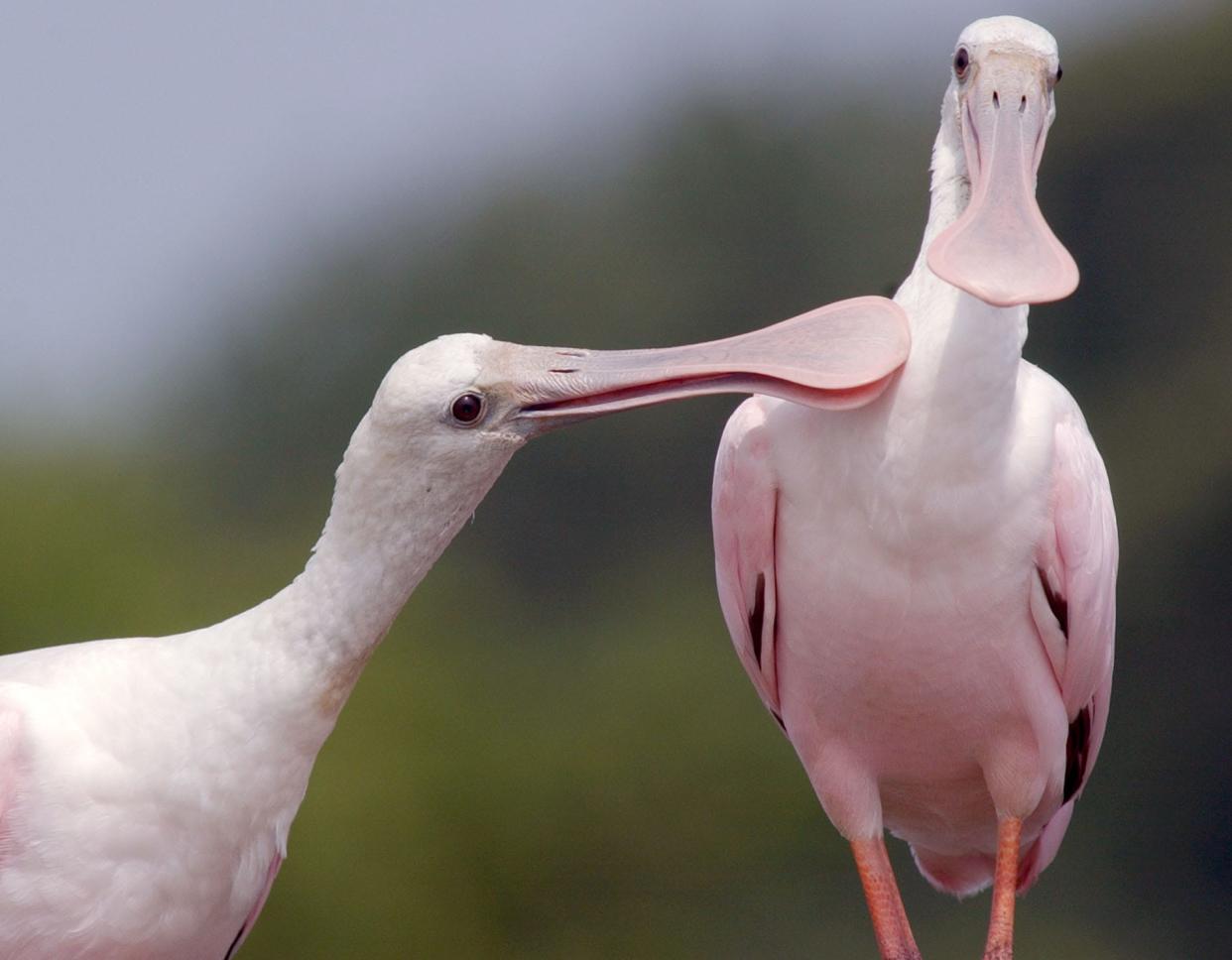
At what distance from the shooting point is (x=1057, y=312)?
33.4 m

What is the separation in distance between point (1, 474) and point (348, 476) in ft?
89.8

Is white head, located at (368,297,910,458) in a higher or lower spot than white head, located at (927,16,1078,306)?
lower

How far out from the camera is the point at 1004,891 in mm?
6039

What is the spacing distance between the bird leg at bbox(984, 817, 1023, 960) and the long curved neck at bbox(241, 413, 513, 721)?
1.79m

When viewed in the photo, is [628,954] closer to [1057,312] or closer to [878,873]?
[1057,312]

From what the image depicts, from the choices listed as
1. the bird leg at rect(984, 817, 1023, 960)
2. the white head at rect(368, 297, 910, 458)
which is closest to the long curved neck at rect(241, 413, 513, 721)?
the white head at rect(368, 297, 910, 458)

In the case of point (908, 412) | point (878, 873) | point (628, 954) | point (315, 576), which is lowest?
point (628, 954)

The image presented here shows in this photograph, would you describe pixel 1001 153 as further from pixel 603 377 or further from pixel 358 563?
pixel 358 563

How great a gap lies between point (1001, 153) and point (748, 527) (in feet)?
3.91

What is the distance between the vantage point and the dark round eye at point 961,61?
5551 millimetres

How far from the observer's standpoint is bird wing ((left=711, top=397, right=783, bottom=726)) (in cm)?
578

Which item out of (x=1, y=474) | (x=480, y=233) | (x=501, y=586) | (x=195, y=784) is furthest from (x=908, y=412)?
(x=480, y=233)

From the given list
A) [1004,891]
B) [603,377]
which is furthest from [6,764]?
[1004,891]

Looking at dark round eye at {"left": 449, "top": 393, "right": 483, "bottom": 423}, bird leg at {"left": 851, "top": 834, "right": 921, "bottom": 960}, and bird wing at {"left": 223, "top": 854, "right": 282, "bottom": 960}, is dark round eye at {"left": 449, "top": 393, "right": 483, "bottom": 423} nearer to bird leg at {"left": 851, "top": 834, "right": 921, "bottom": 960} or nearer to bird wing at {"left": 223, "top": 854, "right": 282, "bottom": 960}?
bird wing at {"left": 223, "top": 854, "right": 282, "bottom": 960}
